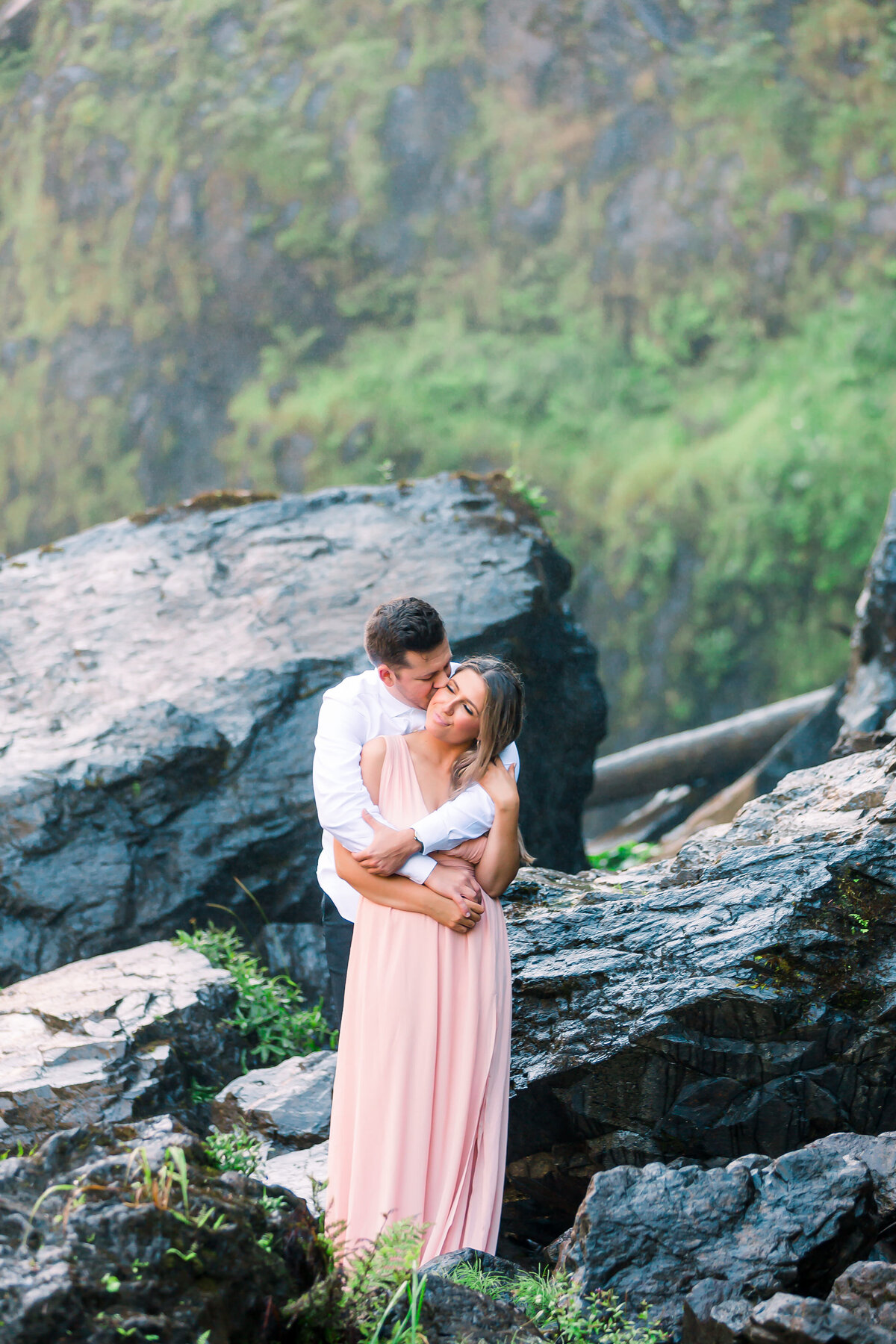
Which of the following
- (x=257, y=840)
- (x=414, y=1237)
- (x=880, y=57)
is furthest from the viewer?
(x=880, y=57)

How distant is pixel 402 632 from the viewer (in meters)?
3.28

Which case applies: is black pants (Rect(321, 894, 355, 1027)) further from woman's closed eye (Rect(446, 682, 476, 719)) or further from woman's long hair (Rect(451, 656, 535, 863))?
woman's closed eye (Rect(446, 682, 476, 719))

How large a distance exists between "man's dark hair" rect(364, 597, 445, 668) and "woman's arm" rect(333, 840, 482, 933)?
2.00ft

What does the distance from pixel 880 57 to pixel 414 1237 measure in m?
17.8

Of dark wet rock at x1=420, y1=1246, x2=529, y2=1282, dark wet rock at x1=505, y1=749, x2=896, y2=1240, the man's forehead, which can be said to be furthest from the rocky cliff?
dark wet rock at x1=420, y1=1246, x2=529, y2=1282

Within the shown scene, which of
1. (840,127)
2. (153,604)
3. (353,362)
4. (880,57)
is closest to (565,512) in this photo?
(353,362)

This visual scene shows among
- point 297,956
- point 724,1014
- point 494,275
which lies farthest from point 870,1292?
point 494,275

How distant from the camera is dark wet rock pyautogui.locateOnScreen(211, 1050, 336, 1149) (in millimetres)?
4238

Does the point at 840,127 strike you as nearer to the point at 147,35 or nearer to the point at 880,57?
the point at 880,57

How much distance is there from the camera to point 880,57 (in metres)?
15.7

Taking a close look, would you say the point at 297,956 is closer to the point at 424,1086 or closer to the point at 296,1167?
the point at 296,1167

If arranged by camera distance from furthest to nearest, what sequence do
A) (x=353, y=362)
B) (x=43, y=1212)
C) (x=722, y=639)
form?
1. (x=353, y=362)
2. (x=722, y=639)
3. (x=43, y=1212)

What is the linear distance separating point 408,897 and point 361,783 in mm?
352

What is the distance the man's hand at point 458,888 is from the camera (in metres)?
3.04
